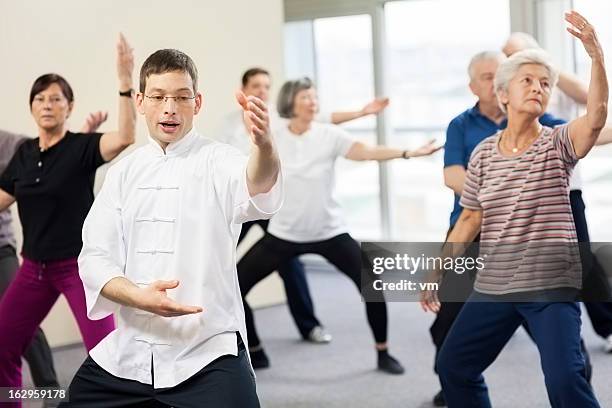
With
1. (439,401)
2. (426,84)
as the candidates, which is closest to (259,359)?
(439,401)

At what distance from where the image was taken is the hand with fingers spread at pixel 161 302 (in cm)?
251

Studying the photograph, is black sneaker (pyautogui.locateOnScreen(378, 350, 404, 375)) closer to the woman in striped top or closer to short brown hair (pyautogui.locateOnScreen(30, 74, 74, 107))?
the woman in striped top

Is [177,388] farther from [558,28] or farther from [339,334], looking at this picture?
[558,28]

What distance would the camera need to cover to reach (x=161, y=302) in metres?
2.51

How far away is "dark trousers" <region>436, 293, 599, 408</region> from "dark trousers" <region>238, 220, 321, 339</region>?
210 centimetres

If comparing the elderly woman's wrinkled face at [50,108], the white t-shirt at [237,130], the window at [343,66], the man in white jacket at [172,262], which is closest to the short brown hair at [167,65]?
the man in white jacket at [172,262]

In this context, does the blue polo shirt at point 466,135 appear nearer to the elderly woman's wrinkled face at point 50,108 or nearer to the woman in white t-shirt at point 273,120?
the woman in white t-shirt at point 273,120

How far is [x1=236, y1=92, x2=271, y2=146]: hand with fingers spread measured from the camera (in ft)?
7.61

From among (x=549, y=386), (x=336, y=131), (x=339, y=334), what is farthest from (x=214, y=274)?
(x=339, y=334)

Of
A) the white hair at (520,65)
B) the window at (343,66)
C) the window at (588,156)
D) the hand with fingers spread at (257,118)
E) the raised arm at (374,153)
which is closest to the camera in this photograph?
the hand with fingers spread at (257,118)

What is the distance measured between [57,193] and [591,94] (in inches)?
71.8

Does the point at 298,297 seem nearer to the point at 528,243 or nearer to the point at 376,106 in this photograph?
the point at 376,106

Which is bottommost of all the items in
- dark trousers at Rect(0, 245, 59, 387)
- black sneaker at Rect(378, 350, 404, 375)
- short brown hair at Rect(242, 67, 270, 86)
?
black sneaker at Rect(378, 350, 404, 375)

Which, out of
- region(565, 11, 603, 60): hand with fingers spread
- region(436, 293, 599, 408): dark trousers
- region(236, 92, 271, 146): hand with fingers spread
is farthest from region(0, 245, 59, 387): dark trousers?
region(565, 11, 603, 60): hand with fingers spread
